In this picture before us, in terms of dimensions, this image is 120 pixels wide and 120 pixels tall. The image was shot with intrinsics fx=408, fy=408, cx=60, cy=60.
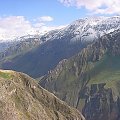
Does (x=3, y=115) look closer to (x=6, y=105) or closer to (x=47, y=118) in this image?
(x=6, y=105)

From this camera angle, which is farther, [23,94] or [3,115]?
[23,94]

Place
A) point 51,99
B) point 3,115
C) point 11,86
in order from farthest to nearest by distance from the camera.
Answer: point 51,99 < point 11,86 < point 3,115

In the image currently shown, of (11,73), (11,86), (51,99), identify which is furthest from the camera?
(51,99)

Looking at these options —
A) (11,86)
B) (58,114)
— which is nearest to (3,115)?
(11,86)

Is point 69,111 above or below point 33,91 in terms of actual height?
below

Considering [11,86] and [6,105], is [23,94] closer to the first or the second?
[11,86]

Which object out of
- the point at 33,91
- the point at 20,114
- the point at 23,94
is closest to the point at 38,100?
the point at 33,91
